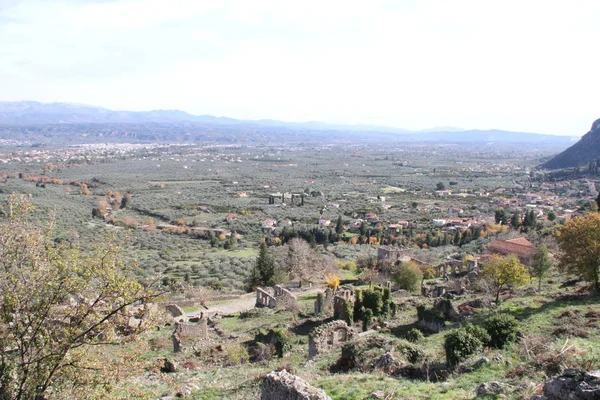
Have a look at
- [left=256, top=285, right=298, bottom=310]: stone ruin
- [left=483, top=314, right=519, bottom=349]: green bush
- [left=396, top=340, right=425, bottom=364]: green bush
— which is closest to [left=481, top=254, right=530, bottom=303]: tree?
[left=483, top=314, right=519, bottom=349]: green bush

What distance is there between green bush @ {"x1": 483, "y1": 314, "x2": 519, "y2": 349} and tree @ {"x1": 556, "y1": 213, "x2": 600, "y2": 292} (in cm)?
822

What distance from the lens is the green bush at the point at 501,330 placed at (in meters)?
14.8

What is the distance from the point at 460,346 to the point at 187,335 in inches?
509

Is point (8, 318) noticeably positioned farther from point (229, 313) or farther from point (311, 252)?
point (311, 252)

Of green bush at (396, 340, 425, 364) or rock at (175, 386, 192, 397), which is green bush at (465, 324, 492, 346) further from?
rock at (175, 386, 192, 397)

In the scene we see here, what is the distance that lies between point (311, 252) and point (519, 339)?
29.9m

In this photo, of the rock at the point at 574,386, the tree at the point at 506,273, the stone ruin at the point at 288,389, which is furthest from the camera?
the tree at the point at 506,273

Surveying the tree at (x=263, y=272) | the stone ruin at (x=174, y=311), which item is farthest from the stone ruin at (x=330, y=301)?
the tree at (x=263, y=272)

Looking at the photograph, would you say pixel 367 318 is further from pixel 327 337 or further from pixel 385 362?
pixel 385 362

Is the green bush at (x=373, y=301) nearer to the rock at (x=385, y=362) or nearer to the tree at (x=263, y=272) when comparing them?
the rock at (x=385, y=362)

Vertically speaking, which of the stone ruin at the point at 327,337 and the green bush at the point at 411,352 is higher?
the green bush at the point at 411,352

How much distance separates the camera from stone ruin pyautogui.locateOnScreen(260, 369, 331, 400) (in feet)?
26.9

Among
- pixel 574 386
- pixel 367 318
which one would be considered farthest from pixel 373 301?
pixel 574 386

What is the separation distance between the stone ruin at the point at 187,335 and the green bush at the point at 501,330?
1271 centimetres
